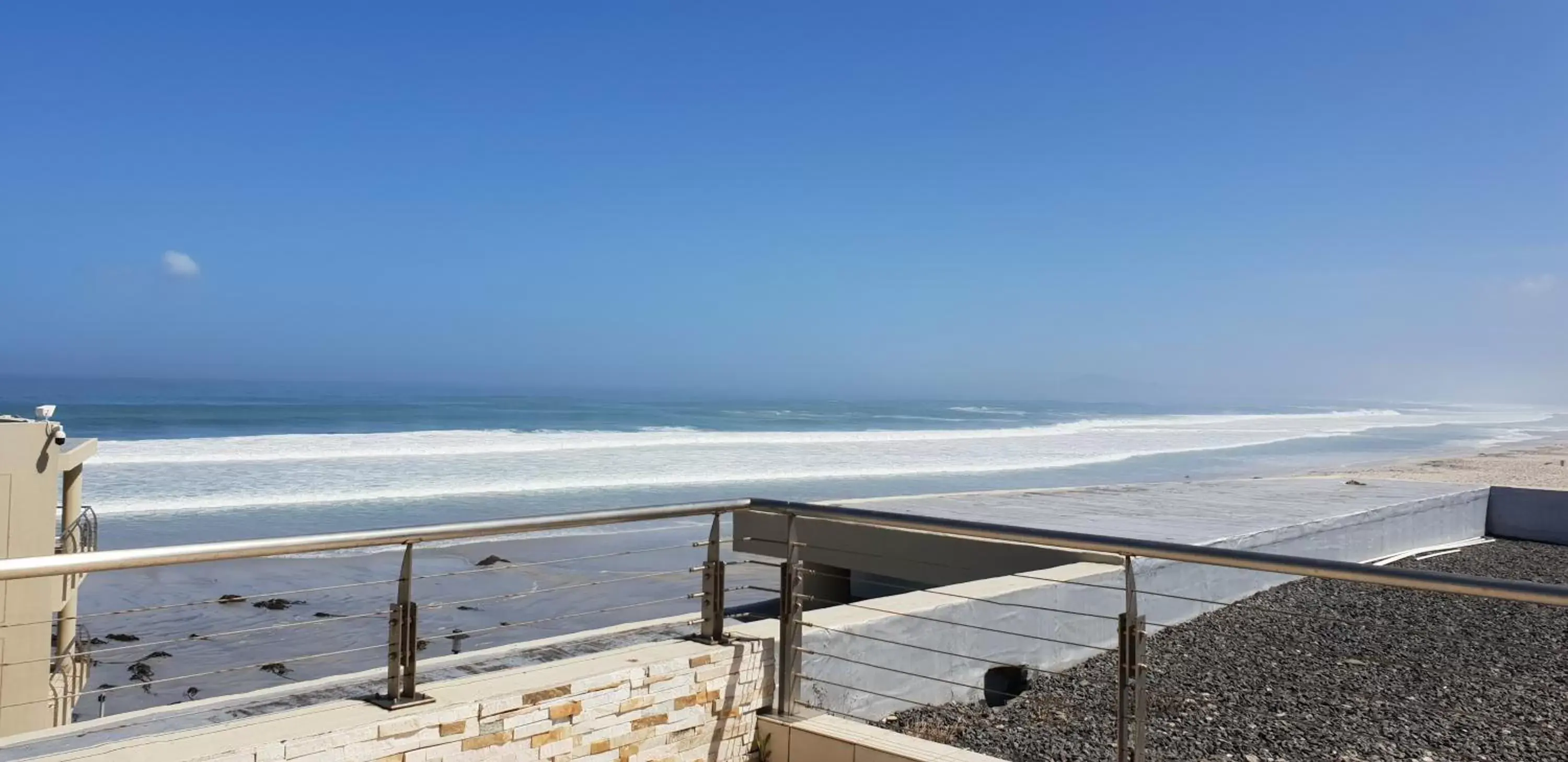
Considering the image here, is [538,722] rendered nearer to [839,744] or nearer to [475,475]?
[839,744]

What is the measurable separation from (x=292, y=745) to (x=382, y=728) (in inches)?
10.7

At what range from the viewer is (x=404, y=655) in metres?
3.35

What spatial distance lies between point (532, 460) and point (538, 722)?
82.1 ft

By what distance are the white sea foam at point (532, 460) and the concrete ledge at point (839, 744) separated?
651 inches

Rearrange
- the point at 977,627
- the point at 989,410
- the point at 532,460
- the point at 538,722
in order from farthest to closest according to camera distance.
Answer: the point at 989,410
the point at 532,460
the point at 977,627
the point at 538,722

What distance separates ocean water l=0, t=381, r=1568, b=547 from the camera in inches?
742

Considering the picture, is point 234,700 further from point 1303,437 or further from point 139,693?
point 1303,437

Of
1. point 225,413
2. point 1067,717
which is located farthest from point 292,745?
point 225,413

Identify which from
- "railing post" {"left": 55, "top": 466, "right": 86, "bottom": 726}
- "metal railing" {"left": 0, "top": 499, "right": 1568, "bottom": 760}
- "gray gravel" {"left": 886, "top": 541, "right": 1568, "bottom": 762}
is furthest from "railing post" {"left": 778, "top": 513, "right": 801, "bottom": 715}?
"railing post" {"left": 55, "top": 466, "right": 86, "bottom": 726}

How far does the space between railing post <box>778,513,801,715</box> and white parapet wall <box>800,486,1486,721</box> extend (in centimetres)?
16

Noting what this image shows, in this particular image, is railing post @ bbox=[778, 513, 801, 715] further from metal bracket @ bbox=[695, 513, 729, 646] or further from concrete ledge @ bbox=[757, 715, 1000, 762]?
metal bracket @ bbox=[695, 513, 729, 646]

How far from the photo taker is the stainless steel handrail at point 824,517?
254cm

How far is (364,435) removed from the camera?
34438 mm

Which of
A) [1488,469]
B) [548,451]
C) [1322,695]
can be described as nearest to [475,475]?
[548,451]
